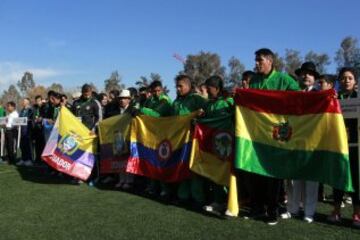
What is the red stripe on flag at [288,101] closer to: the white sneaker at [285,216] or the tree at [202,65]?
the white sneaker at [285,216]

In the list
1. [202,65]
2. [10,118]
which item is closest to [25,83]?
[202,65]

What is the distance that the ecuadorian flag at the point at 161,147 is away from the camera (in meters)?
7.76

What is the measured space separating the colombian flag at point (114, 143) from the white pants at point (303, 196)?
137 inches

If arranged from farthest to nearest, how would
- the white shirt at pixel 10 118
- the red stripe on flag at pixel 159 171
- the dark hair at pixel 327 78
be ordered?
the white shirt at pixel 10 118
the red stripe on flag at pixel 159 171
the dark hair at pixel 327 78

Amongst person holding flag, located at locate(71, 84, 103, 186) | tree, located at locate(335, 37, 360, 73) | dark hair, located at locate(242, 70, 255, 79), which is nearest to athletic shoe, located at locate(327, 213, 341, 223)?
dark hair, located at locate(242, 70, 255, 79)

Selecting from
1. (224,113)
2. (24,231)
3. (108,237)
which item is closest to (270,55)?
(224,113)

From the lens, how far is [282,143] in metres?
6.30

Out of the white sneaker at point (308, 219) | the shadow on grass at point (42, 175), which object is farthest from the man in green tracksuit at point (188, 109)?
the shadow on grass at point (42, 175)

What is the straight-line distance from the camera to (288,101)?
6246 mm

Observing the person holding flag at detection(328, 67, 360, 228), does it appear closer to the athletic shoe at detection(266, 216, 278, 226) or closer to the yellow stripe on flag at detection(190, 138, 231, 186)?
the athletic shoe at detection(266, 216, 278, 226)

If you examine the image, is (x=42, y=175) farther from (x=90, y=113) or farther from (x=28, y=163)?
(x=28, y=163)

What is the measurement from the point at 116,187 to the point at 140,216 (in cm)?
261

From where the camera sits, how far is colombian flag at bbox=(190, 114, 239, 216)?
699 cm

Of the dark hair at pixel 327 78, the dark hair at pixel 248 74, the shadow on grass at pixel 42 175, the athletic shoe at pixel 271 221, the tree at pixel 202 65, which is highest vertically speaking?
the tree at pixel 202 65
